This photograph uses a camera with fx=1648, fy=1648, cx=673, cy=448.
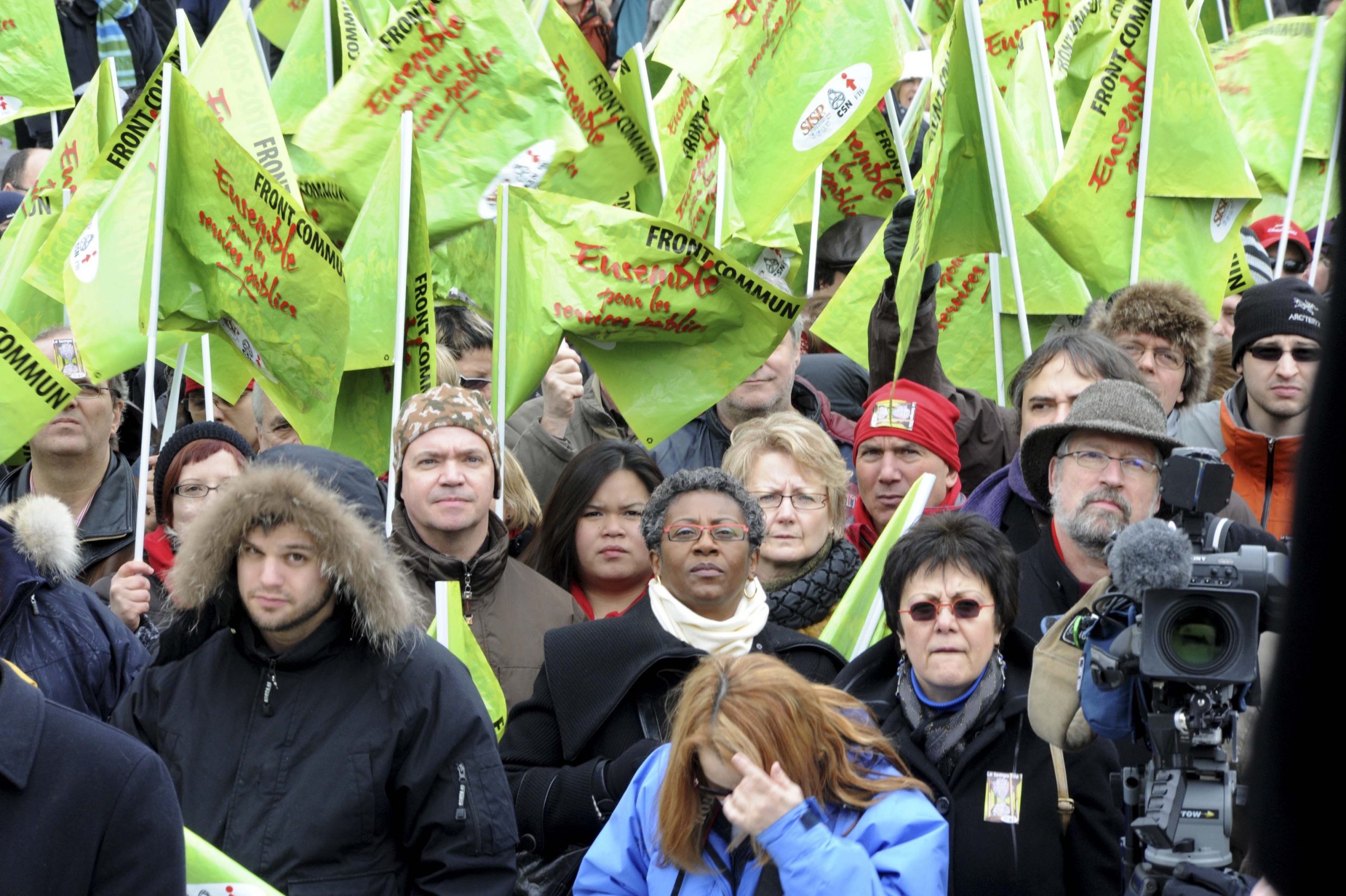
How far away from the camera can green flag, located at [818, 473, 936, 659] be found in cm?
429

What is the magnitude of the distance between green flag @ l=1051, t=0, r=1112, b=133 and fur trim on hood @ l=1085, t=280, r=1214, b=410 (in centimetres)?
244

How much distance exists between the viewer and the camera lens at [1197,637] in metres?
2.48

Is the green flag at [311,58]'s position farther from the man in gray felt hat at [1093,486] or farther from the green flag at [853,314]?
the man in gray felt hat at [1093,486]

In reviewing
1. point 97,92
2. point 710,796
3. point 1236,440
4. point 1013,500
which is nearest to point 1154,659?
point 710,796

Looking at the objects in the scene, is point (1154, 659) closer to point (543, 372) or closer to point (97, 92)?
point (543, 372)

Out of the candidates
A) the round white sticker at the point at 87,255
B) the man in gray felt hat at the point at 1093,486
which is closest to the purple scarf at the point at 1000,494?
the man in gray felt hat at the point at 1093,486

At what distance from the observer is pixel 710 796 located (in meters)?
3.04

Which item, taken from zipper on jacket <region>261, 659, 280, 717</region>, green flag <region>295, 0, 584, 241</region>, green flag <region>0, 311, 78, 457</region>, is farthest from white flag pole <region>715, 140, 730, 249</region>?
zipper on jacket <region>261, 659, 280, 717</region>

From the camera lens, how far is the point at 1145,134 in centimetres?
591

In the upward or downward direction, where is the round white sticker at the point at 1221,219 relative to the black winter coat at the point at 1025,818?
upward

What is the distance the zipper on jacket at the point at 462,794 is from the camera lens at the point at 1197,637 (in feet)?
4.67

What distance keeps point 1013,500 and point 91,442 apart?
9.55 ft

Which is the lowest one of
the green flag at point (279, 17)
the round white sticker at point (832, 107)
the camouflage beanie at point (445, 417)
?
the camouflage beanie at point (445, 417)

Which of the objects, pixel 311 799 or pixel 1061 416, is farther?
pixel 1061 416
